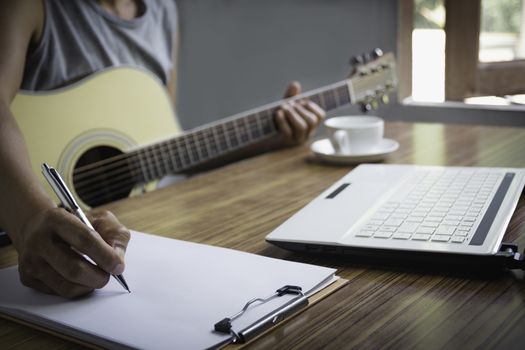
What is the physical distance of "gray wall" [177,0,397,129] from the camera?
2354 millimetres

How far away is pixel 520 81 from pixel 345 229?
171 cm

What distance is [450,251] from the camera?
694 mm

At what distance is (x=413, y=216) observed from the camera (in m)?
0.82

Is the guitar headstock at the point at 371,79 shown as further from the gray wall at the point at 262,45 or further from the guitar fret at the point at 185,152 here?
the gray wall at the point at 262,45

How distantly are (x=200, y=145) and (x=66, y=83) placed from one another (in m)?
0.33

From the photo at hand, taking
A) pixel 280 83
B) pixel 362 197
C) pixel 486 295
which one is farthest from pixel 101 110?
pixel 280 83

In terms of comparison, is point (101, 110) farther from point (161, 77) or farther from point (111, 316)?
point (111, 316)

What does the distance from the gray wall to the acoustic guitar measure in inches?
35.0

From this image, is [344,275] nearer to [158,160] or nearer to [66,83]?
[158,160]

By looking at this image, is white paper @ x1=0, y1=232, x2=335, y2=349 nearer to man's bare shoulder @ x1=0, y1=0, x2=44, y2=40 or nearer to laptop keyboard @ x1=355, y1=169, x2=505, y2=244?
laptop keyboard @ x1=355, y1=169, x2=505, y2=244

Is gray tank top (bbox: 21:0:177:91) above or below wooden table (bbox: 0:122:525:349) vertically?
above

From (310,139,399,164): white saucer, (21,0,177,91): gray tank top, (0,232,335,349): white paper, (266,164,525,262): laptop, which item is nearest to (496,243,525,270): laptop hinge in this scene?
(266,164,525,262): laptop

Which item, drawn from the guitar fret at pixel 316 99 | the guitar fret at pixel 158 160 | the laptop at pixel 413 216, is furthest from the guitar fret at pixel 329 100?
the laptop at pixel 413 216

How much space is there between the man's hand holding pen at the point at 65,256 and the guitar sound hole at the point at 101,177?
60cm
